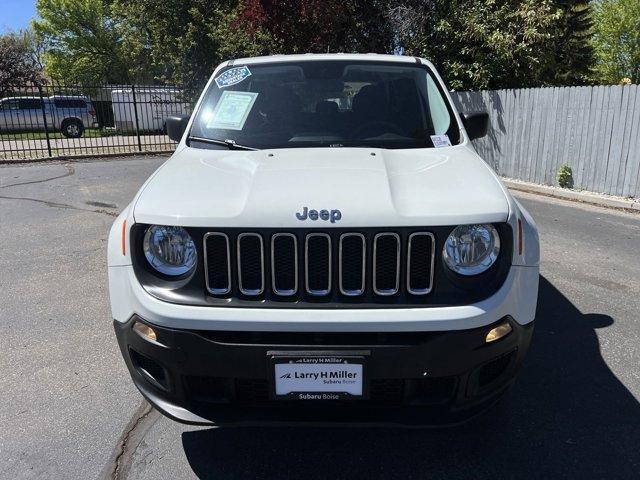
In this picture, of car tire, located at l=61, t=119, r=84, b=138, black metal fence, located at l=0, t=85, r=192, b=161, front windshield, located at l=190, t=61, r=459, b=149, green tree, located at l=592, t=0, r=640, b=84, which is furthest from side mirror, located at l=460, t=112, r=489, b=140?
green tree, located at l=592, t=0, r=640, b=84

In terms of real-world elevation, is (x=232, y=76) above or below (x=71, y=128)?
above

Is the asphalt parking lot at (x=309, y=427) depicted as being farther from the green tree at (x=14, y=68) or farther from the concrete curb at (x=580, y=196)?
the green tree at (x=14, y=68)

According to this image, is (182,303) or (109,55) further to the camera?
(109,55)

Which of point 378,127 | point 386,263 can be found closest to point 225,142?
point 378,127

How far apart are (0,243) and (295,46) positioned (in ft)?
34.7

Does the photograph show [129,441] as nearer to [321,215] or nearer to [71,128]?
[321,215]

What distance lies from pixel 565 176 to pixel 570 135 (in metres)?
0.77

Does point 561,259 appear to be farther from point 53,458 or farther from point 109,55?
point 109,55

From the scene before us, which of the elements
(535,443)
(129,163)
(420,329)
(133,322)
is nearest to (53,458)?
(133,322)

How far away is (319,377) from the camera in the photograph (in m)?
2.13

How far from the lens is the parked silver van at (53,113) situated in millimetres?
22641

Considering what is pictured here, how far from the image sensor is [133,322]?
2250mm

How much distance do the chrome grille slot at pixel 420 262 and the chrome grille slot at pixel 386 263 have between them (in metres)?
0.05

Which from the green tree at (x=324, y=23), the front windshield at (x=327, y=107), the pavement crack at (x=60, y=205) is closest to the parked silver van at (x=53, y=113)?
the green tree at (x=324, y=23)
